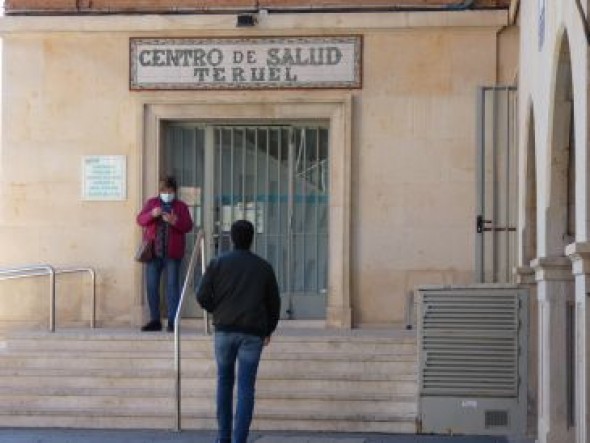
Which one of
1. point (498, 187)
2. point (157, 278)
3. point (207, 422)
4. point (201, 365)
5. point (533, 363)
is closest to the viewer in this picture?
point (533, 363)

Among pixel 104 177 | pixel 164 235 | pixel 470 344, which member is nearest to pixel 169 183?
pixel 164 235

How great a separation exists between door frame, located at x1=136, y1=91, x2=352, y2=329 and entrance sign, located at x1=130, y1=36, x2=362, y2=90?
6.6 inches

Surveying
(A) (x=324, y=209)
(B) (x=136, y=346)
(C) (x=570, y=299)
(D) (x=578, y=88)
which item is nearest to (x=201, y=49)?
(A) (x=324, y=209)

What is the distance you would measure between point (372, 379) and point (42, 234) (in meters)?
4.91

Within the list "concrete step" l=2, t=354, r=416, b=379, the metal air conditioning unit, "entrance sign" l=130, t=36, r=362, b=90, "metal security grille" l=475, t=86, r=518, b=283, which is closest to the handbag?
"concrete step" l=2, t=354, r=416, b=379

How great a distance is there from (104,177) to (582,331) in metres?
8.66

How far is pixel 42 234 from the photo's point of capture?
1583 centimetres

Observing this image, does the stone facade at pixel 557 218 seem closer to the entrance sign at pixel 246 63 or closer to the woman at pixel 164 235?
the entrance sign at pixel 246 63

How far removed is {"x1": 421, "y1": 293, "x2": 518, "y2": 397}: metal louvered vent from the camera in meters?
11.8

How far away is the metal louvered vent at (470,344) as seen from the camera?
11.8m

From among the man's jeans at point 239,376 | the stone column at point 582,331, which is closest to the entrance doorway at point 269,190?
the man's jeans at point 239,376

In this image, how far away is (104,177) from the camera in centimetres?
1578

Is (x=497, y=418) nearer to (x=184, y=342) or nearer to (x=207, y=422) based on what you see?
(x=207, y=422)

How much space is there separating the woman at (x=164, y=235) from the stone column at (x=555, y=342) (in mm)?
5317
